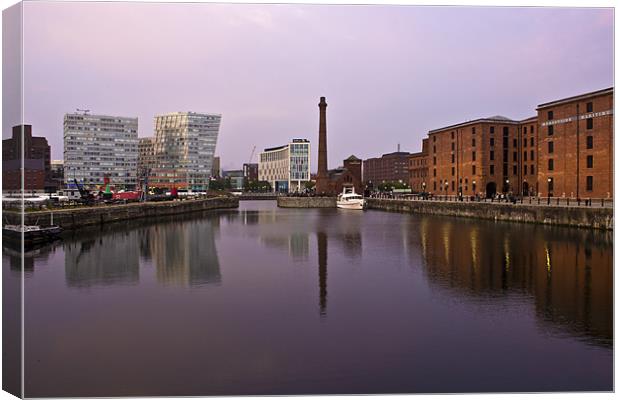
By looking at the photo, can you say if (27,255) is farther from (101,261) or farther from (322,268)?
(322,268)

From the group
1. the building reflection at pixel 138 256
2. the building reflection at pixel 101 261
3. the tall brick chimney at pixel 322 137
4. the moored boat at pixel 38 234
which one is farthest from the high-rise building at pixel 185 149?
the building reflection at pixel 101 261

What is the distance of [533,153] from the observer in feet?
261

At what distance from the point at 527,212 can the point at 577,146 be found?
1072cm

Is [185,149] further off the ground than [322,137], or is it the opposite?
[185,149]

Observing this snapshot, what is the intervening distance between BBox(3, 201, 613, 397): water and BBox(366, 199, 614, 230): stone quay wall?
36.5ft

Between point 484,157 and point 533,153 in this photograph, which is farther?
point 533,153

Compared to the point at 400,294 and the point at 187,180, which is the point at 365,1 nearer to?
the point at 400,294

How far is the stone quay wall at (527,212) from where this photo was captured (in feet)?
137

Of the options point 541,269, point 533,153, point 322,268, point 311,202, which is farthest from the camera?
point 311,202

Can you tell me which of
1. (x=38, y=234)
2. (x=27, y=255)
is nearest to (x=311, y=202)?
(x=38, y=234)

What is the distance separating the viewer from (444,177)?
8638cm

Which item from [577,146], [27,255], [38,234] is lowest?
[27,255]

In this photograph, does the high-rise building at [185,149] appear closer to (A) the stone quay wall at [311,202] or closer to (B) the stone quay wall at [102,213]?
(A) the stone quay wall at [311,202]

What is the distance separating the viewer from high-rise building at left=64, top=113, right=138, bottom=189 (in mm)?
151250
